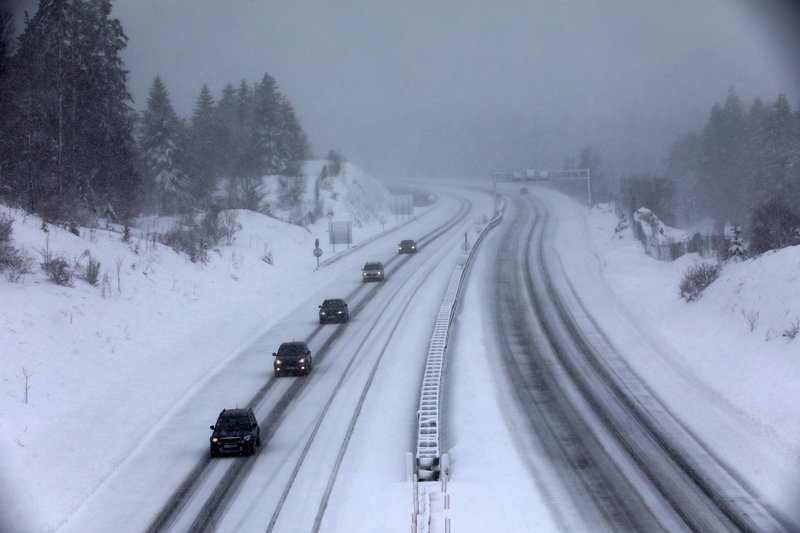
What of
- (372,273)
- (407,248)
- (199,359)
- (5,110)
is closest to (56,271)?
(199,359)

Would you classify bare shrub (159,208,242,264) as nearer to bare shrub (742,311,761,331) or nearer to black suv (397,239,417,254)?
black suv (397,239,417,254)

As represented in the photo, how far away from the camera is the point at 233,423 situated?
24.7 m

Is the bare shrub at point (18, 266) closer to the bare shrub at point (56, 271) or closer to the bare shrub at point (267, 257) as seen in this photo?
the bare shrub at point (56, 271)

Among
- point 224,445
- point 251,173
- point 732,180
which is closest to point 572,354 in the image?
point 224,445

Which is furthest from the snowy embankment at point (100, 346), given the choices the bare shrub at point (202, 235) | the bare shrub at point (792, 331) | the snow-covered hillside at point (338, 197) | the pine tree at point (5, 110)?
the snow-covered hillside at point (338, 197)

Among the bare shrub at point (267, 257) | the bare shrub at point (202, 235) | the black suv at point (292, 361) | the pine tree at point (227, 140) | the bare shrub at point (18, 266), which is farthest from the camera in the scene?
the pine tree at point (227, 140)

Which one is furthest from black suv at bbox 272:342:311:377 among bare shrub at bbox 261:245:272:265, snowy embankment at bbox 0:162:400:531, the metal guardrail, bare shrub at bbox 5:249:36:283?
bare shrub at bbox 261:245:272:265

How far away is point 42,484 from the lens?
67.8ft

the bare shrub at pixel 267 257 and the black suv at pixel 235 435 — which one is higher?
the bare shrub at pixel 267 257

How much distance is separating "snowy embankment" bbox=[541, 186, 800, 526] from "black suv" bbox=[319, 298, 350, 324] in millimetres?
15399

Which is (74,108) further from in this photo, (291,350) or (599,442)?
(599,442)

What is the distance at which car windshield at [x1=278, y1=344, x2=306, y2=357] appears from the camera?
111 feet

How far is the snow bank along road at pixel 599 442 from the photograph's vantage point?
768 inches

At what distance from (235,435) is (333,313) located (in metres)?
19.9
